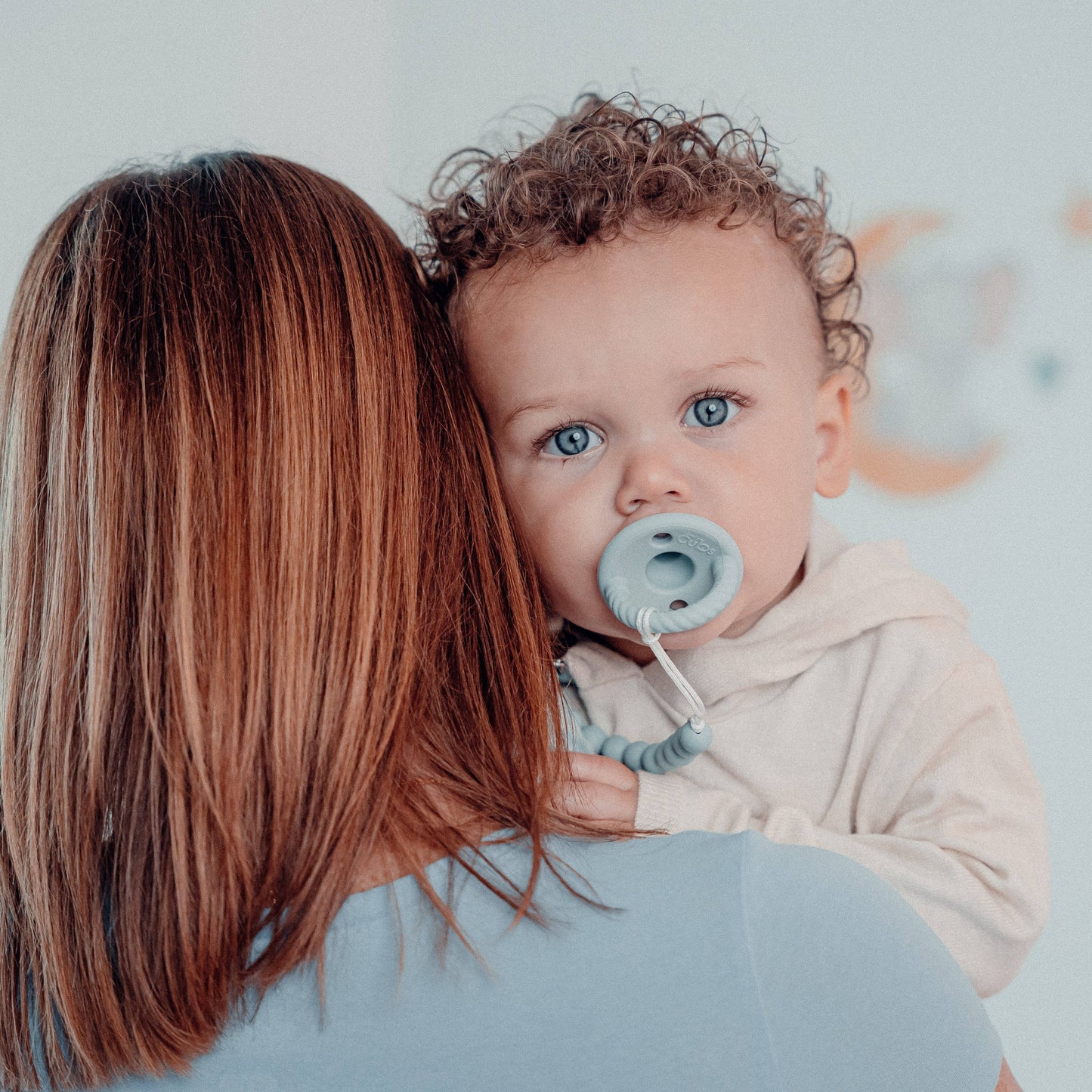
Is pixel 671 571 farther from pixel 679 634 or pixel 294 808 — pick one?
pixel 294 808

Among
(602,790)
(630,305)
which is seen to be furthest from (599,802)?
(630,305)

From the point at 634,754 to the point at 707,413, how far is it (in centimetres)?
34

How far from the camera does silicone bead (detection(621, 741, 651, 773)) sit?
103 cm

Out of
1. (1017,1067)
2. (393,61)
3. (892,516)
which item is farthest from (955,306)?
(1017,1067)

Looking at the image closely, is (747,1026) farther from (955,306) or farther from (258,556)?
(955,306)

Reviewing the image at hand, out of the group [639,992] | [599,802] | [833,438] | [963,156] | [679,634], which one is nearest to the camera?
[639,992]

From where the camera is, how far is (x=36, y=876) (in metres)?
0.72

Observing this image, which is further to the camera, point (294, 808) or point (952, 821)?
point (952, 821)

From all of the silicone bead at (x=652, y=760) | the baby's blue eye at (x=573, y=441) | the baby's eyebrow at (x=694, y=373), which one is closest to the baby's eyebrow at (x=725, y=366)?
the baby's eyebrow at (x=694, y=373)

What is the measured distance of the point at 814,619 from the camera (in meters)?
1.09

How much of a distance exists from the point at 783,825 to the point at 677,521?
0.96 feet

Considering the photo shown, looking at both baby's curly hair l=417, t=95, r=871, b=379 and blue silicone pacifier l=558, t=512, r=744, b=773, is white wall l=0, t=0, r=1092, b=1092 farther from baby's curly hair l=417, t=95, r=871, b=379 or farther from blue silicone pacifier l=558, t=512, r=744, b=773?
blue silicone pacifier l=558, t=512, r=744, b=773

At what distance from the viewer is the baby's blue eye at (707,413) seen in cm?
98

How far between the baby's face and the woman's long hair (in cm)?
21
